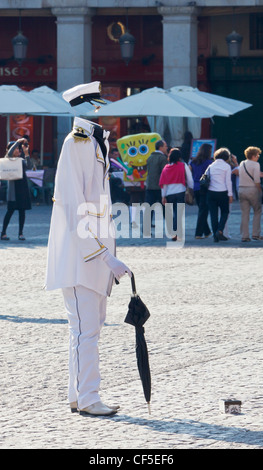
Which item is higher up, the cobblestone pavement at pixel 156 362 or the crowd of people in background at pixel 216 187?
the crowd of people in background at pixel 216 187

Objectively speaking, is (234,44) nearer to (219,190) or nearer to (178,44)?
(178,44)

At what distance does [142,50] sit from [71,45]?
13.5ft

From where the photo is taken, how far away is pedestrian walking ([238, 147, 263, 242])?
18.2 m

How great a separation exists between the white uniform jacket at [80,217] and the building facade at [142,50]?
24.2 meters

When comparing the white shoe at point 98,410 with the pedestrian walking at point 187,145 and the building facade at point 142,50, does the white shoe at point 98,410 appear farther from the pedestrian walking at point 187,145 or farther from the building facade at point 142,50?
the building facade at point 142,50

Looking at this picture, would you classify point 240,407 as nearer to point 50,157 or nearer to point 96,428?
point 96,428

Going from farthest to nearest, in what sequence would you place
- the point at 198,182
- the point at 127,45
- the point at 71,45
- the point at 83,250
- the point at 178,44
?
the point at 127,45 < the point at 71,45 < the point at 178,44 < the point at 198,182 < the point at 83,250

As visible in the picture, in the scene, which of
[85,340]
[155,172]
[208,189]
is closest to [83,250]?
[85,340]

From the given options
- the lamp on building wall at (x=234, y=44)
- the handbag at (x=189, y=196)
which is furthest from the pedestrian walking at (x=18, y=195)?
the lamp on building wall at (x=234, y=44)

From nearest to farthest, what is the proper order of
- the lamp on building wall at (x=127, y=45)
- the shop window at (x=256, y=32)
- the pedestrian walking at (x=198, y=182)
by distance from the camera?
the pedestrian walking at (x=198, y=182), the lamp on building wall at (x=127, y=45), the shop window at (x=256, y=32)

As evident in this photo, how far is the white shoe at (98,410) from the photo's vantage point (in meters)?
6.38

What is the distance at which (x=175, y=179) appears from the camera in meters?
18.7

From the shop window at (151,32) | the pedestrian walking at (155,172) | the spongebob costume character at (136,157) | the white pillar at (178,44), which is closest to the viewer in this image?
the pedestrian walking at (155,172)

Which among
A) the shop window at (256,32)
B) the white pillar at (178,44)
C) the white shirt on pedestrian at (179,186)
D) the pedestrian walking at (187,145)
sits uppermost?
the shop window at (256,32)
